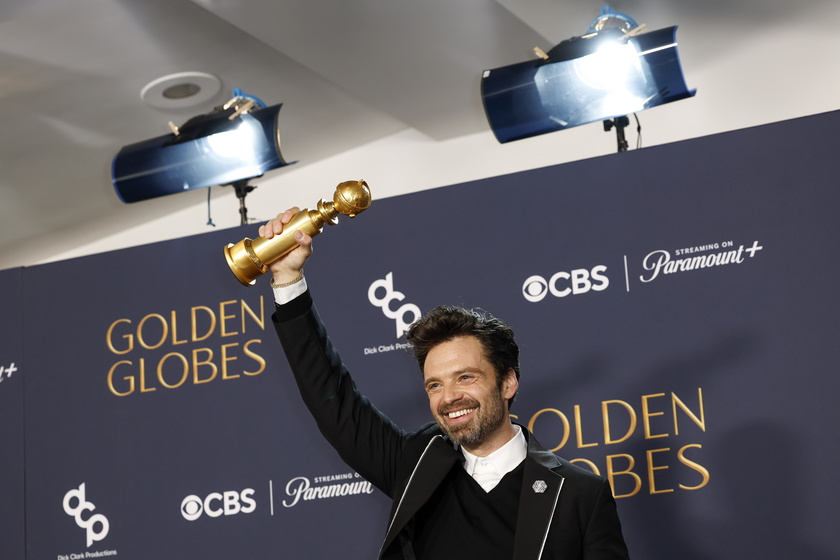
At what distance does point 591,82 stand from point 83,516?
7.53ft

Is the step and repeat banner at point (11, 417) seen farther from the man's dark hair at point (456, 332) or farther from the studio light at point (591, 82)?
the man's dark hair at point (456, 332)

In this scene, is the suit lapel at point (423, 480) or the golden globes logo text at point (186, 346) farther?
the golden globes logo text at point (186, 346)

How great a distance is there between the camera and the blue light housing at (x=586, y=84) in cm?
362

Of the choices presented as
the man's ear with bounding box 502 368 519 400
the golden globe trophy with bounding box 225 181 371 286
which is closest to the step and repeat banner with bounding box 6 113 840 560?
the man's ear with bounding box 502 368 519 400

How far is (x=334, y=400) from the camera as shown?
2.38 metres

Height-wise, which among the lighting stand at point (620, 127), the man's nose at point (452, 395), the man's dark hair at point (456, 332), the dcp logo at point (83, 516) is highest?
the lighting stand at point (620, 127)

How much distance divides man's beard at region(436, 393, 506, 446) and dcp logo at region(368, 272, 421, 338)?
4.28 ft

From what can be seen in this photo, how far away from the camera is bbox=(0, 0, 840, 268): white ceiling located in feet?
13.3

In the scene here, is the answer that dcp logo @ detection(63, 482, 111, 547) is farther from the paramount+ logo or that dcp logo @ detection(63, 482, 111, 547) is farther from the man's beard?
the man's beard

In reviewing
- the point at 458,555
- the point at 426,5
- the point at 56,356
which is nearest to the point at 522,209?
the point at 426,5

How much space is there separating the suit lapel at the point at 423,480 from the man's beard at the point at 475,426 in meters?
0.04

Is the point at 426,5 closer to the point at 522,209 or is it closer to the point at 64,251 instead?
the point at 522,209

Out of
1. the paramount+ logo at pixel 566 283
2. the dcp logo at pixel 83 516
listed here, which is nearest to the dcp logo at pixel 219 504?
the dcp logo at pixel 83 516

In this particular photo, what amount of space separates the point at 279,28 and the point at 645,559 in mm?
2312
